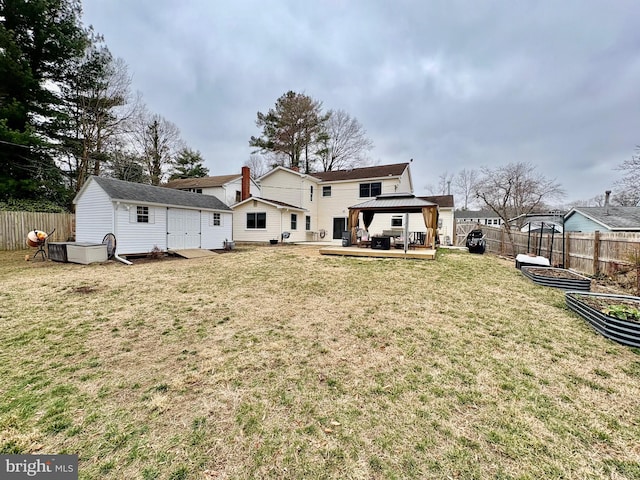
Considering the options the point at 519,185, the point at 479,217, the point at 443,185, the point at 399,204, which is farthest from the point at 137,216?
the point at 479,217

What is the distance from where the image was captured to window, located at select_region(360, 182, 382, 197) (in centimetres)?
1931

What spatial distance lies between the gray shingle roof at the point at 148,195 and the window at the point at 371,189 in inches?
410

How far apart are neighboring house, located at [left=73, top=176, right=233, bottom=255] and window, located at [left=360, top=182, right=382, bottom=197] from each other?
11.3 meters

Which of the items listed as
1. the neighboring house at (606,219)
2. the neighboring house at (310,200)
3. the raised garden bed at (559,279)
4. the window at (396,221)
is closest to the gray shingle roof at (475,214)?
the neighboring house at (606,219)

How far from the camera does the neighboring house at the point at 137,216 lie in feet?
33.8

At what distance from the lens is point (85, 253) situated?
9242 millimetres

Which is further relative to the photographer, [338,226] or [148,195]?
[338,226]

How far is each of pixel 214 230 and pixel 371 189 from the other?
11.5 metres

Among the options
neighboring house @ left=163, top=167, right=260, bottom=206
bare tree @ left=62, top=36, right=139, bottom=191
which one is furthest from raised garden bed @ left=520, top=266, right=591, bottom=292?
bare tree @ left=62, top=36, right=139, bottom=191

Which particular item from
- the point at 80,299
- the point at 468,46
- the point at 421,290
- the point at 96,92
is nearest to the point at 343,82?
the point at 468,46

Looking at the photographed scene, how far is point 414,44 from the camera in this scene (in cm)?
1227

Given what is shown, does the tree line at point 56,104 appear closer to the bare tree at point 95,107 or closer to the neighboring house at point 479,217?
the bare tree at point 95,107

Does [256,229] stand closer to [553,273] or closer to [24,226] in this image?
[24,226]

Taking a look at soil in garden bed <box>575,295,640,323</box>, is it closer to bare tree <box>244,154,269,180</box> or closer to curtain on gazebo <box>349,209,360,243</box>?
curtain on gazebo <box>349,209,360,243</box>
